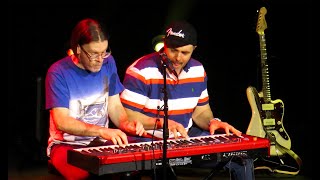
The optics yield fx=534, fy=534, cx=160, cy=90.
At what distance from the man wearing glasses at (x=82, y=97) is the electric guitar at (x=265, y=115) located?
2.48 m

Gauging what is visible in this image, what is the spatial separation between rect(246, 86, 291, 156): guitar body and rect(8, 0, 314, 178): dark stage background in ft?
1.57

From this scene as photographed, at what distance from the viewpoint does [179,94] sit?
186 inches

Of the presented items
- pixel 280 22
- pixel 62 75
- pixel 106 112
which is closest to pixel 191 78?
pixel 106 112

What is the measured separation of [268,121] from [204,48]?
1431 mm

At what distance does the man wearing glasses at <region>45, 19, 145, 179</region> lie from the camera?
385cm

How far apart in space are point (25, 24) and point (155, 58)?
222cm

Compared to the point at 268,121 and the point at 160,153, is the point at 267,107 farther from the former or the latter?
the point at 160,153

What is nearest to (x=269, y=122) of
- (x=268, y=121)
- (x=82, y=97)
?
(x=268, y=121)

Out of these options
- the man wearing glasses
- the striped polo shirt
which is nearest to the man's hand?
the striped polo shirt

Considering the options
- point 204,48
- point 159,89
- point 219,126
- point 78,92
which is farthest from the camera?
point 204,48

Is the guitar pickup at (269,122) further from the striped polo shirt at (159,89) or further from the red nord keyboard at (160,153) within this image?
the red nord keyboard at (160,153)

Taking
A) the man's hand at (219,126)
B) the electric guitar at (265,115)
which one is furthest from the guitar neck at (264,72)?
the man's hand at (219,126)

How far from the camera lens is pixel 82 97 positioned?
4.15m

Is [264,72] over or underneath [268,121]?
over
